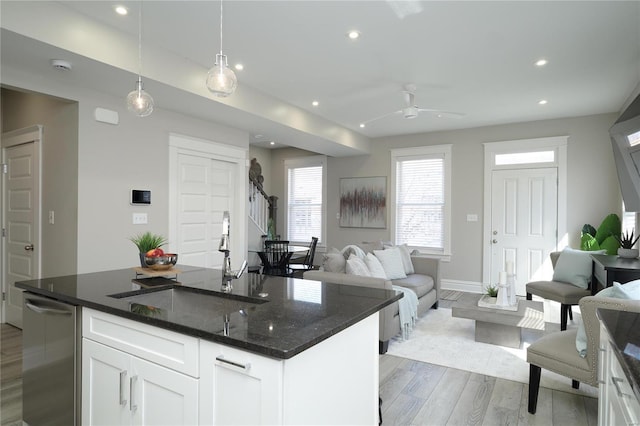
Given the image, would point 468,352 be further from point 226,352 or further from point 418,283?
point 226,352

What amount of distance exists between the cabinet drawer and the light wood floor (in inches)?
52.4

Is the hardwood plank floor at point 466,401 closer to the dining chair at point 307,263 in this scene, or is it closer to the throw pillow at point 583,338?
the throw pillow at point 583,338

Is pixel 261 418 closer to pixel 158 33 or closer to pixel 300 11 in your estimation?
pixel 300 11

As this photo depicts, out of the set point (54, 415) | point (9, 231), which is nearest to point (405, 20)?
point (54, 415)

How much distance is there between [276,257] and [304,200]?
6.49ft

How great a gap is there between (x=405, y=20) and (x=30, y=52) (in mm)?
2847

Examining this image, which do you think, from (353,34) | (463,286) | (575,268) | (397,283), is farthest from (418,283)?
(353,34)

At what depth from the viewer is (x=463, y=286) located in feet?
21.2

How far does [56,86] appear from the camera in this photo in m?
3.39

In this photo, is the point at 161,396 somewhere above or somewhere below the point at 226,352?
below

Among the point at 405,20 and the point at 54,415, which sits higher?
the point at 405,20

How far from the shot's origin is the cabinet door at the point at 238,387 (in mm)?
1148

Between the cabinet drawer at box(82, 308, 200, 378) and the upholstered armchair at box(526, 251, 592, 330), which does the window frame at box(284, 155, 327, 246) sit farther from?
the cabinet drawer at box(82, 308, 200, 378)

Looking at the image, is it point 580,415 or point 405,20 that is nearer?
point 580,415
